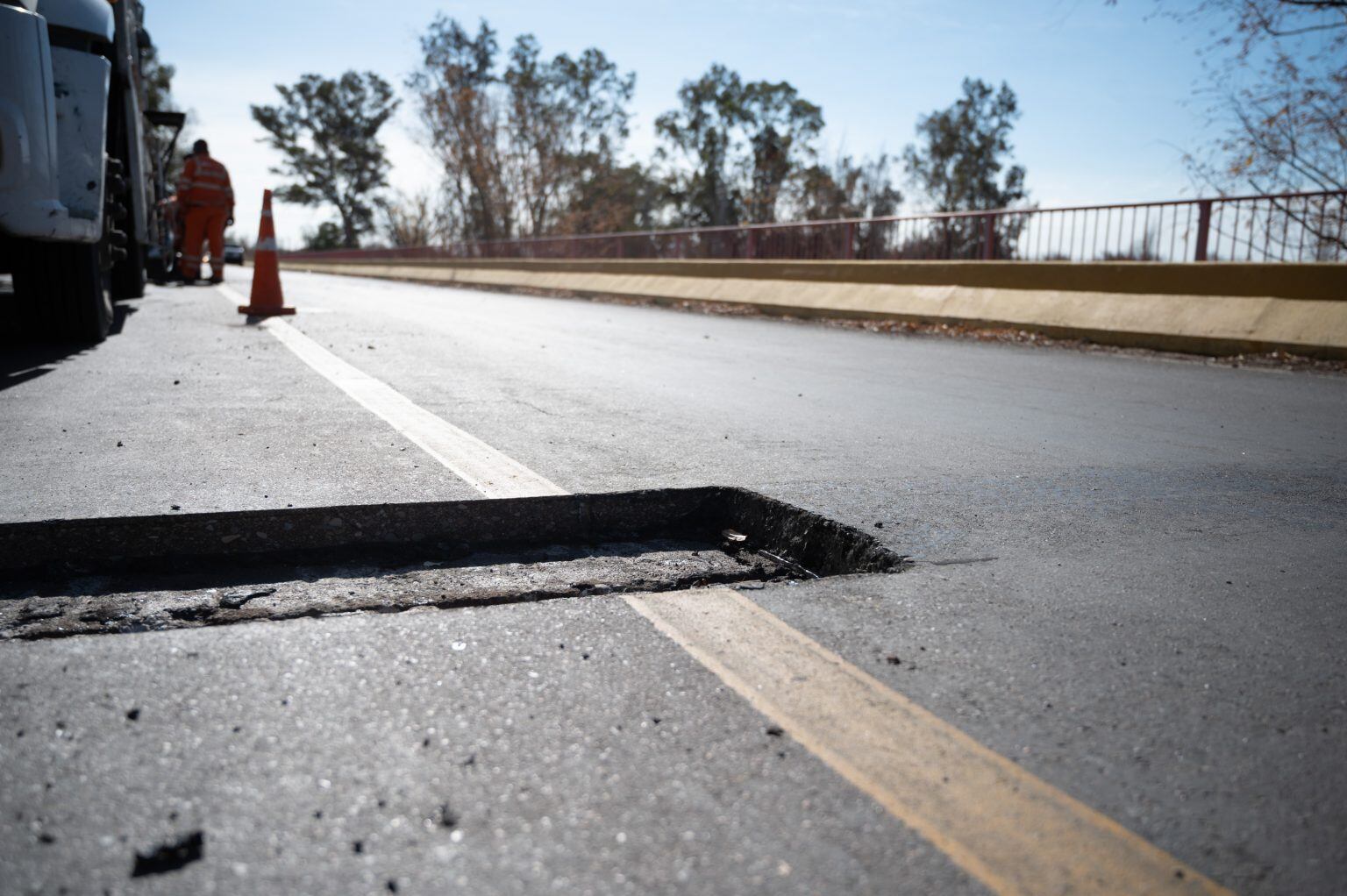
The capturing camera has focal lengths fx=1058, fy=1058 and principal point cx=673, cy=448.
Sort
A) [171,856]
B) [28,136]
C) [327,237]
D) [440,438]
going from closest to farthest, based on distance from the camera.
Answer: [171,856]
[440,438]
[28,136]
[327,237]

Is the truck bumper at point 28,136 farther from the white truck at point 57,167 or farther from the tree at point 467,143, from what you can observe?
the tree at point 467,143

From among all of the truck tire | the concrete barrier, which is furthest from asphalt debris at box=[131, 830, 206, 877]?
the concrete barrier

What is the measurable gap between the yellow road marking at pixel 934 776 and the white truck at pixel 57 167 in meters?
5.28

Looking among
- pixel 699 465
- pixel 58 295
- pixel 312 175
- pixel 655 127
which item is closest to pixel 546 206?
pixel 655 127

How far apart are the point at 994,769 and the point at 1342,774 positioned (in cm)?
60

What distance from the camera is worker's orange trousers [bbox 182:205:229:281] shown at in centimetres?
1539

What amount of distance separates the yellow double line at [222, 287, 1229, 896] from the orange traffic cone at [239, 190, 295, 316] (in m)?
9.35

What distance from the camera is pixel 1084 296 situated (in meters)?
10.8

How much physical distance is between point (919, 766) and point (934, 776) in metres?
0.04

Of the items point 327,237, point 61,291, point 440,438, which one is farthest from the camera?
point 327,237

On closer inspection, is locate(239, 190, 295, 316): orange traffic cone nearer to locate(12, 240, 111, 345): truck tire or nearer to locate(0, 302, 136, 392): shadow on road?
locate(0, 302, 136, 392): shadow on road

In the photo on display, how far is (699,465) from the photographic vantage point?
157 inches

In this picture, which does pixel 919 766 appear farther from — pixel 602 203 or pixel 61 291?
pixel 602 203

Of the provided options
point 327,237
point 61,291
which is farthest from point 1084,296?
point 327,237
